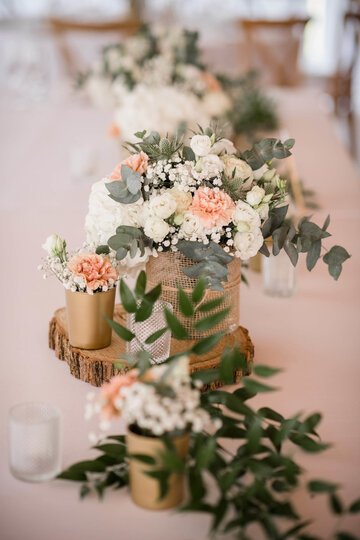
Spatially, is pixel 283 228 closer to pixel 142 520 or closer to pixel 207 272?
pixel 207 272

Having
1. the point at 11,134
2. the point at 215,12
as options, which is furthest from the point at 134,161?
the point at 215,12

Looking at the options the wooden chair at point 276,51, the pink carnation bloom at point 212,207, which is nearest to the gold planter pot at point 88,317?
the pink carnation bloom at point 212,207

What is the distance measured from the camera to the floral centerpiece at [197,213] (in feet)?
3.89

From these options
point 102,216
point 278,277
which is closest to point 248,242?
point 102,216

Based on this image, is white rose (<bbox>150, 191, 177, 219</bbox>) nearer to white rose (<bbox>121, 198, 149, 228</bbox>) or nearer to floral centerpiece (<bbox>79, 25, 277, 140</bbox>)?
white rose (<bbox>121, 198, 149, 228</bbox>)

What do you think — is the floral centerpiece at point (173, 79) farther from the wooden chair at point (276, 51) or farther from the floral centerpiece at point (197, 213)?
the wooden chair at point (276, 51)

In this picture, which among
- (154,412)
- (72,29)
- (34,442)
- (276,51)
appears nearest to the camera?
(154,412)

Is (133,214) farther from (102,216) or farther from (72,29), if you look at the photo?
(72,29)

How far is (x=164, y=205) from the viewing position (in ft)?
3.84

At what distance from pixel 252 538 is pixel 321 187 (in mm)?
1882

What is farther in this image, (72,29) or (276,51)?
(276,51)

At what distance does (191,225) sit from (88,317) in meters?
0.25

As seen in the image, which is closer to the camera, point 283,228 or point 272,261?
point 283,228

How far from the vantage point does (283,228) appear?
1.25 metres
